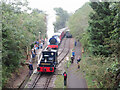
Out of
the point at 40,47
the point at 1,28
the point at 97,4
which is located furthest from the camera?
the point at 40,47

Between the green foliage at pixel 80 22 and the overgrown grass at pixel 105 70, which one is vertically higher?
the green foliage at pixel 80 22

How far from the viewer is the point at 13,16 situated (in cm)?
1553

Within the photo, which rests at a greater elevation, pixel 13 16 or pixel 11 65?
pixel 13 16

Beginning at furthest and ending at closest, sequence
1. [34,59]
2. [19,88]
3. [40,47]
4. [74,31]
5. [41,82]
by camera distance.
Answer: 1. [74,31]
2. [40,47]
3. [34,59]
4. [41,82]
5. [19,88]

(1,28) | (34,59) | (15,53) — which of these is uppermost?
(1,28)

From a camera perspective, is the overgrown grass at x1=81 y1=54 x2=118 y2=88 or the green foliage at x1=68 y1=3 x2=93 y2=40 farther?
the green foliage at x1=68 y1=3 x2=93 y2=40

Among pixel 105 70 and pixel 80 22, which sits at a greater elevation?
pixel 80 22

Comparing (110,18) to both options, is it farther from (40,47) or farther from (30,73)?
(40,47)

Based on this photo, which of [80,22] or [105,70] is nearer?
[105,70]

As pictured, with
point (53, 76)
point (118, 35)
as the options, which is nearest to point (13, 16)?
point (53, 76)

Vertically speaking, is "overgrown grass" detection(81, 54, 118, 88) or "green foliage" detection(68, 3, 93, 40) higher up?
"green foliage" detection(68, 3, 93, 40)

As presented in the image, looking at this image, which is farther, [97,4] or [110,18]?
[97,4]

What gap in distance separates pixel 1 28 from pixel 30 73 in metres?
6.14

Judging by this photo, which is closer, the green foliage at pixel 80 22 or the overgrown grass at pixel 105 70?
the overgrown grass at pixel 105 70
